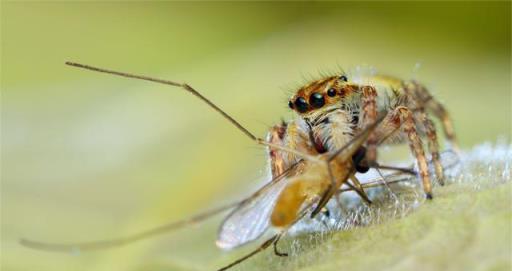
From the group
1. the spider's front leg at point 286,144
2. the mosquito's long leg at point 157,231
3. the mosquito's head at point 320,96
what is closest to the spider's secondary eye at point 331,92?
the mosquito's head at point 320,96

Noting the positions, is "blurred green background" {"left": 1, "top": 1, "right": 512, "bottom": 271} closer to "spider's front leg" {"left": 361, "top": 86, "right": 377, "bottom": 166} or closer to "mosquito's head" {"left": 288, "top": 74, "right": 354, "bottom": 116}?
"mosquito's head" {"left": 288, "top": 74, "right": 354, "bottom": 116}

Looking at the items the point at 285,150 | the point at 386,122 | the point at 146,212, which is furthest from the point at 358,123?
the point at 146,212

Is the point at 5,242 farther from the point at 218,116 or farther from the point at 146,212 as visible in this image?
the point at 218,116

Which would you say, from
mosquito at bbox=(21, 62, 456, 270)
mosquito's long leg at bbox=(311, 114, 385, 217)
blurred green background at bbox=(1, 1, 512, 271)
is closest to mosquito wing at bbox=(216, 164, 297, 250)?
mosquito at bbox=(21, 62, 456, 270)

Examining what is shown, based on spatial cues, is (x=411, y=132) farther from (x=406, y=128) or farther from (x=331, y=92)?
(x=331, y=92)

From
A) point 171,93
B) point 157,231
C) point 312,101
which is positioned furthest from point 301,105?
point 171,93

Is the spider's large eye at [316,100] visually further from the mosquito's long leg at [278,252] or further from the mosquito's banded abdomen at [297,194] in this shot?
the mosquito's long leg at [278,252]
